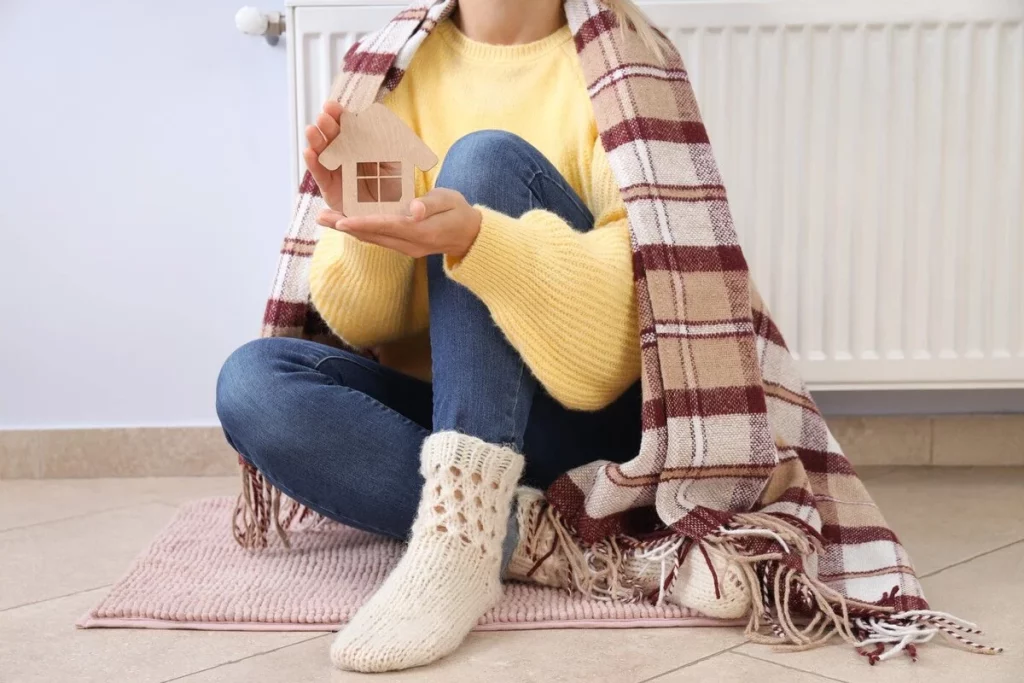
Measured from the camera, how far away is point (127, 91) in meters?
1.55

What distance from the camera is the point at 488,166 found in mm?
962

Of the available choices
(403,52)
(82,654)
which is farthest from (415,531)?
(403,52)

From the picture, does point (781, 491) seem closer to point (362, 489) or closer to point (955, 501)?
point (362, 489)

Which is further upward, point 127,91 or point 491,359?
point 127,91

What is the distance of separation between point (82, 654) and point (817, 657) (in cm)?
58

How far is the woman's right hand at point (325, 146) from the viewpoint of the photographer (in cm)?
84

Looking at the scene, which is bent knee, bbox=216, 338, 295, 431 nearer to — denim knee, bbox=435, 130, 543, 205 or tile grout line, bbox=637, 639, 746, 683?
A: denim knee, bbox=435, 130, 543, 205

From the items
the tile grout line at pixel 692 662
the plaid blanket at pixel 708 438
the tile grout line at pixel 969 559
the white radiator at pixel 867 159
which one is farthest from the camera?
the white radiator at pixel 867 159

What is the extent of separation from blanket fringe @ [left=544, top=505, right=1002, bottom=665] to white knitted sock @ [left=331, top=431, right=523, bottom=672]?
112 mm

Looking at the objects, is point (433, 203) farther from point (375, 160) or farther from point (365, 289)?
point (365, 289)

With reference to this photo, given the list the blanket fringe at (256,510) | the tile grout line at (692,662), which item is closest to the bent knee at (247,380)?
the blanket fringe at (256,510)

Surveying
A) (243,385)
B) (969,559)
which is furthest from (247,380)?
(969,559)

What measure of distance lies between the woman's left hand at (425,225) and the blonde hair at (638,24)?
0.34 meters

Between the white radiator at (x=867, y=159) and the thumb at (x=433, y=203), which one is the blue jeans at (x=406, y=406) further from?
the white radiator at (x=867, y=159)
